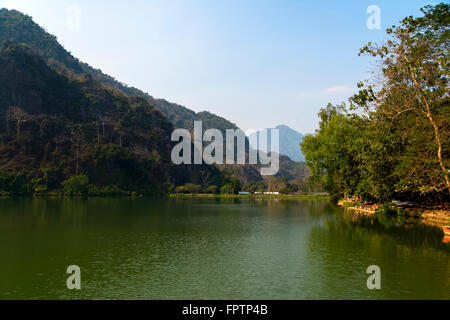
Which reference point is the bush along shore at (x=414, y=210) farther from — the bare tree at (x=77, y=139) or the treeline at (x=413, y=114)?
the bare tree at (x=77, y=139)

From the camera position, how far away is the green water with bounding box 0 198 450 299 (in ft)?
44.1

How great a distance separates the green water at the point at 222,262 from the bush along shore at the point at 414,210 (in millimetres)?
4970

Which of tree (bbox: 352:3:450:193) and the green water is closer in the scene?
the green water

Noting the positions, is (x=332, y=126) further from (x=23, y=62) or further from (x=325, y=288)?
(x=23, y=62)

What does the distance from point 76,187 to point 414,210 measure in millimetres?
85802

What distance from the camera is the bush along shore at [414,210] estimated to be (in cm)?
3312

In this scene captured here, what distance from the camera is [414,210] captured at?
38.8 meters

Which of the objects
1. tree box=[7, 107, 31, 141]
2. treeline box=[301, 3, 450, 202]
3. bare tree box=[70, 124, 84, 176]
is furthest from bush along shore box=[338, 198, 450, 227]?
tree box=[7, 107, 31, 141]

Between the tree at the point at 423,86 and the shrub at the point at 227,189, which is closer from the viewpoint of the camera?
the tree at the point at 423,86

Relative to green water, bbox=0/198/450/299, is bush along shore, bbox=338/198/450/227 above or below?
above

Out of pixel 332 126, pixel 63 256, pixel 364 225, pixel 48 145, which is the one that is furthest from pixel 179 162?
pixel 63 256

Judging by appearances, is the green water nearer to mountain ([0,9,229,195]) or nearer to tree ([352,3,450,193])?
tree ([352,3,450,193])

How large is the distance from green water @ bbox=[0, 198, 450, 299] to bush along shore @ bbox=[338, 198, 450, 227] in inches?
196

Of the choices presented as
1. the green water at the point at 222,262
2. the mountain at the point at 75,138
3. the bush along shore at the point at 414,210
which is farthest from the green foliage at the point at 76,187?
the bush along shore at the point at 414,210
